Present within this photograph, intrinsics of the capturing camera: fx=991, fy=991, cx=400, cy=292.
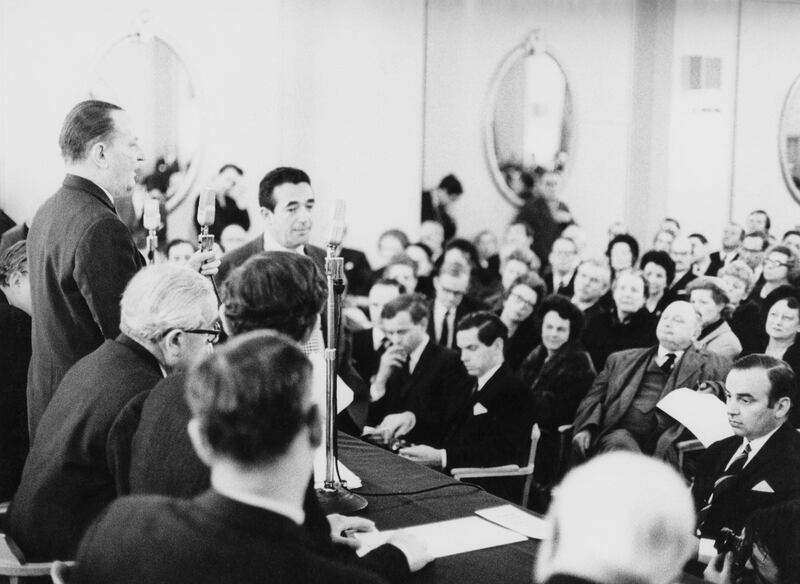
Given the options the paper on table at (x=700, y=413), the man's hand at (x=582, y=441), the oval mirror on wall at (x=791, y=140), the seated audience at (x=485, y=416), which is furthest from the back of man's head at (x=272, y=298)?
the oval mirror on wall at (x=791, y=140)

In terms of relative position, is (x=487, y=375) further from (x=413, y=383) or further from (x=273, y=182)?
(x=273, y=182)

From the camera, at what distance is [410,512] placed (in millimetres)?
2396

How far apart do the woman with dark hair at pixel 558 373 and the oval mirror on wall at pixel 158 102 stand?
3839mm

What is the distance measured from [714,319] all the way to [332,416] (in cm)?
301

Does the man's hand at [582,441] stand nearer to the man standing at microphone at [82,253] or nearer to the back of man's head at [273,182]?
the back of man's head at [273,182]

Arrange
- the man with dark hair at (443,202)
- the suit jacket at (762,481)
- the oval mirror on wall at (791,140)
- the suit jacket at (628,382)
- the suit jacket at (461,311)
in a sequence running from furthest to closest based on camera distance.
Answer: the oval mirror on wall at (791,140), the man with dark hair at (443,202), the suit jacket at (461,311), the suit jacket at (628,382), the suit jacket at (762,481)

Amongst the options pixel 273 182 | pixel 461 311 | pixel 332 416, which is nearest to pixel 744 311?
pixel 461 311

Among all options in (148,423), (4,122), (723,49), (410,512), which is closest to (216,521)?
(148,423)

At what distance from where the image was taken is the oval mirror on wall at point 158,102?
7.38 metres

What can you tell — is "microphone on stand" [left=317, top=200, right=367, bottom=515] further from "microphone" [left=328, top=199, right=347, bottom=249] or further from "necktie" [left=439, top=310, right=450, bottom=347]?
"necktie" [left=439, top=310, right=450, bottom=347]

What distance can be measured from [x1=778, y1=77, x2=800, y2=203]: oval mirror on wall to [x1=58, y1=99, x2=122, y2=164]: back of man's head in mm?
9645

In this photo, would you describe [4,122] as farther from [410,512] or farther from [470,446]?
[410,512]

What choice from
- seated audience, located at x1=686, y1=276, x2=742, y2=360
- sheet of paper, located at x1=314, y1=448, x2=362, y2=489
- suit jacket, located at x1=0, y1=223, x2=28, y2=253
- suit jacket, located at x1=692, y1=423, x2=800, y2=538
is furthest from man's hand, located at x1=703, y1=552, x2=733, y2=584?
suit jacket, located at x1=0, y1=223, x2=28, y2=253

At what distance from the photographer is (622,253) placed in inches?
290
